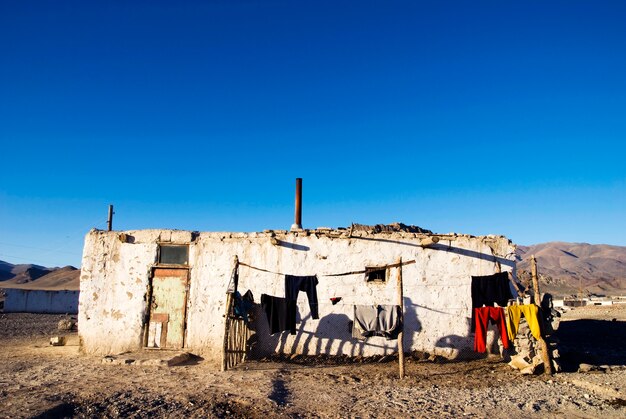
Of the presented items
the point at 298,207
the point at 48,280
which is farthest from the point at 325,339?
the point at 48,280

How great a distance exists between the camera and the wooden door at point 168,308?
14.0 metres

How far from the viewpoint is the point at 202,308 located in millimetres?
13953

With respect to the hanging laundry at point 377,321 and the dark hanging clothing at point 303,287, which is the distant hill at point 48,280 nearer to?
the dark hanging clothing at point 303,287

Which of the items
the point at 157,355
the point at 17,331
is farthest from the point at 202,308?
the point at 17,331

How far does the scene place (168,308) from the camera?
14195mm

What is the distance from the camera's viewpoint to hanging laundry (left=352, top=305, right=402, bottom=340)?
1183 cm

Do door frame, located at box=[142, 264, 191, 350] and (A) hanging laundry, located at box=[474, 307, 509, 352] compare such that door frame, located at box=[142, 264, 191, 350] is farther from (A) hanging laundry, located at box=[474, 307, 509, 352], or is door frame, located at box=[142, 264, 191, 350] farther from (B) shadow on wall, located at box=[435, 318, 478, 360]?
(A) hanging laundry, located at box=[474, 307, 509, 352]

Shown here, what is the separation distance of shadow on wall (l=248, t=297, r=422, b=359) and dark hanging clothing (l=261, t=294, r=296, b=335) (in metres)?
0.88

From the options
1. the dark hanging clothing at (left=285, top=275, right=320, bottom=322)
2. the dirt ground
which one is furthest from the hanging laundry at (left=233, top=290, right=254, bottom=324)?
the dirt ground

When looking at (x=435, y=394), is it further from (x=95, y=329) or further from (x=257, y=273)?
(x=95, y=329)

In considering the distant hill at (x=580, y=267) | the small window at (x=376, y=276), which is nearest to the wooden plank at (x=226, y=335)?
the small window at (x=376, y=276)

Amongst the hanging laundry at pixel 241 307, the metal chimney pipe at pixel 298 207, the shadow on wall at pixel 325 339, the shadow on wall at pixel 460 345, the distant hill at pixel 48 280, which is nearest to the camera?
the hanging laundry at pixel 241 307

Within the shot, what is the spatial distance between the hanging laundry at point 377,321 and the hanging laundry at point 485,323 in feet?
7.27

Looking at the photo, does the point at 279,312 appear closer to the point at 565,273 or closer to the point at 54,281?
the point at 54,281
